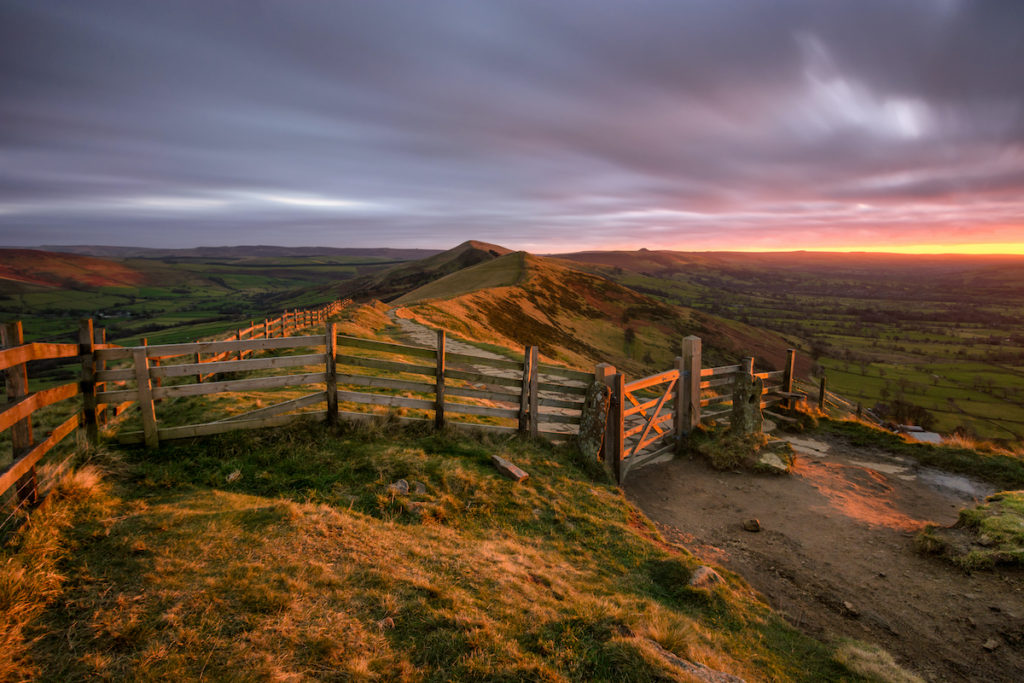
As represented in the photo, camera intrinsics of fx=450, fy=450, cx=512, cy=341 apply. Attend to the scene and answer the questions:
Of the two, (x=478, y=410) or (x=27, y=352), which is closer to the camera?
(x=27, y=352)

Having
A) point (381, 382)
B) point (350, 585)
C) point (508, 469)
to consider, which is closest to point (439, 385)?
point (381, 382)

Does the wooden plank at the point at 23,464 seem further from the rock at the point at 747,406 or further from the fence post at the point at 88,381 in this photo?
the rock at the point at 747,406

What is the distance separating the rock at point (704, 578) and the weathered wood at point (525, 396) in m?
4.22

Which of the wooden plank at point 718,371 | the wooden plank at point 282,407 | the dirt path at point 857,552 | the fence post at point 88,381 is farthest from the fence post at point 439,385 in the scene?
the wooden plank at point 718,371

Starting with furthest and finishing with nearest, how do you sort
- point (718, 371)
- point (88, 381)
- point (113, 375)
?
point (718, 371) → point (113, 375) → point (88, 381)

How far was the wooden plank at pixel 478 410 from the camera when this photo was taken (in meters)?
8.77

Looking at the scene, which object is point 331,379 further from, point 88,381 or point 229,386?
point 88,381

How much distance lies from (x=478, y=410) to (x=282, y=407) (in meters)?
3.50

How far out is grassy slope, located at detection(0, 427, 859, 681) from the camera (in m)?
3.28

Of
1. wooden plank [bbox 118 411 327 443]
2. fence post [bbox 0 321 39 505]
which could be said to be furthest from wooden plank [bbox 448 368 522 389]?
fence post [bbox 0 321 39 505]

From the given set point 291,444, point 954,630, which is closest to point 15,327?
point 291,444

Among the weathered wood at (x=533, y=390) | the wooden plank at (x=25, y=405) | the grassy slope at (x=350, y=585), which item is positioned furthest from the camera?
the weathered wood at (x=533, y=390)

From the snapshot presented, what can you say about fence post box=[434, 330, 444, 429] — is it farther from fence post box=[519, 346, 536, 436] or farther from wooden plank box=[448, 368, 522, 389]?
fence post box=[519, 346, 536, 436]

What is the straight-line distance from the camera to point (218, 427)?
23.4 ft
